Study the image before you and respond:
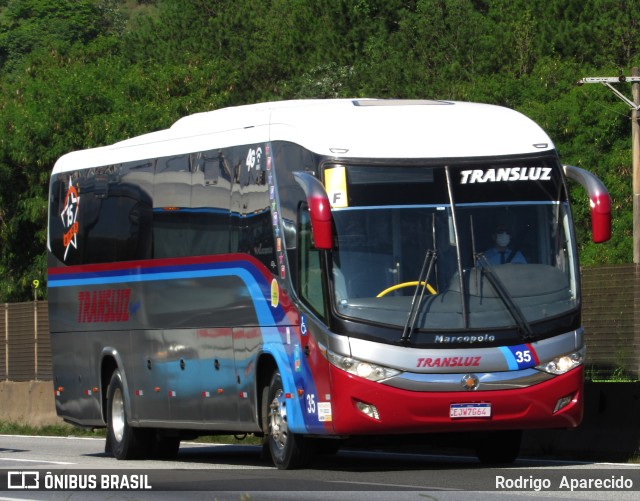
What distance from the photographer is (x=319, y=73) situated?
2827 inches

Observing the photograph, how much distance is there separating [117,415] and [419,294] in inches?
282

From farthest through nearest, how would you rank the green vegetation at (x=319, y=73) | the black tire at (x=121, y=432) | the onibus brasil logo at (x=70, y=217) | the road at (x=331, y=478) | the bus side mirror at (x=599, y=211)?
the green vegetation at (x=319, y=73)
the onibus brasil logo at (x=70, y=217)
the black tire at (x=121, y=432)
the bus side mirror at (x=599, y=211)
the road at (x=331, y=478)

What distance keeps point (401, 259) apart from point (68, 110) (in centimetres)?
4240

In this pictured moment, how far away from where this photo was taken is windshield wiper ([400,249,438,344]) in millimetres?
14555

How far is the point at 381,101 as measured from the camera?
669 inches

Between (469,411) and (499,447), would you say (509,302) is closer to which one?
(469,411)

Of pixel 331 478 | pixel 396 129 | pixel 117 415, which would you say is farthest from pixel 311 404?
pixel 117 415

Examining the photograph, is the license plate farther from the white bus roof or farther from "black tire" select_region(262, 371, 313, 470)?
the white bus roof

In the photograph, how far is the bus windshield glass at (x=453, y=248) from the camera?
14742 millimetres

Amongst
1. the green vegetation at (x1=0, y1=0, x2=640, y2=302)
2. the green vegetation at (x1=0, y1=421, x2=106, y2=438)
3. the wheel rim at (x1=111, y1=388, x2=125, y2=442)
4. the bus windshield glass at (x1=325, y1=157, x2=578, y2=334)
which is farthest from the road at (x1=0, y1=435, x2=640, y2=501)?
the green vegetation at (x1=0, y1=0, x2=640, y2=302)

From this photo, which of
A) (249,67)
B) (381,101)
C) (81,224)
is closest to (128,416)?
(81,224)

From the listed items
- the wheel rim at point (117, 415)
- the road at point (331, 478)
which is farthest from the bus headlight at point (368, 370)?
the wheel rim at point (117, 415)

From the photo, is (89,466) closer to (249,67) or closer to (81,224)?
(81,224)

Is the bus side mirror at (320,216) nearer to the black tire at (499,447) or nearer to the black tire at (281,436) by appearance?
the black tire at (281,436)
